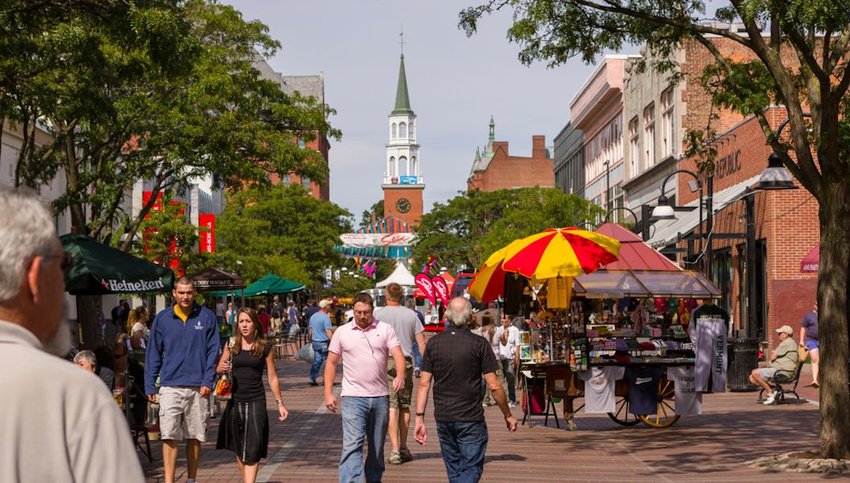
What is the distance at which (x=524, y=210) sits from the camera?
71375 mm

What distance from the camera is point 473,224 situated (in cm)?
8119

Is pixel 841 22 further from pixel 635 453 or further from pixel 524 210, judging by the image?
pixel 524 210

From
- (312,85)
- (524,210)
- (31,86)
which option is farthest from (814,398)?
(312,85)

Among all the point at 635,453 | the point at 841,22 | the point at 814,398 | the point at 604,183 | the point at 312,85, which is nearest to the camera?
the point at 841,22

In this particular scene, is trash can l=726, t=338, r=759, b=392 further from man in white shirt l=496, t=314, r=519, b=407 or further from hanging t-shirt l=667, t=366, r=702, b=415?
hanging t-shirt l=667, t=366, r=702, b=415

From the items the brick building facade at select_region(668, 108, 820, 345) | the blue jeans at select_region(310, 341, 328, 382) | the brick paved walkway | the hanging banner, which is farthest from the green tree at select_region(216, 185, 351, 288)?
the brick paved walkway

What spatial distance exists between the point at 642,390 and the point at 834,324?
5.51 meters

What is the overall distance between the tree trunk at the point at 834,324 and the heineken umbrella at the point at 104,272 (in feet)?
24.3

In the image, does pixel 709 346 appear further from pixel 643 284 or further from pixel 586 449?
pixel 586 449

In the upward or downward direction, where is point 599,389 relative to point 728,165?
downward

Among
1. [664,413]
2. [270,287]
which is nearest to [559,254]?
[664,413]

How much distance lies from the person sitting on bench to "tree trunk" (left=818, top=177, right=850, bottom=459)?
8.22 m

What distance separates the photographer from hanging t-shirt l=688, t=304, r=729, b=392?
18.6 m

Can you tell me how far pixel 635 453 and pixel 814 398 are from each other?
27.5 ft
